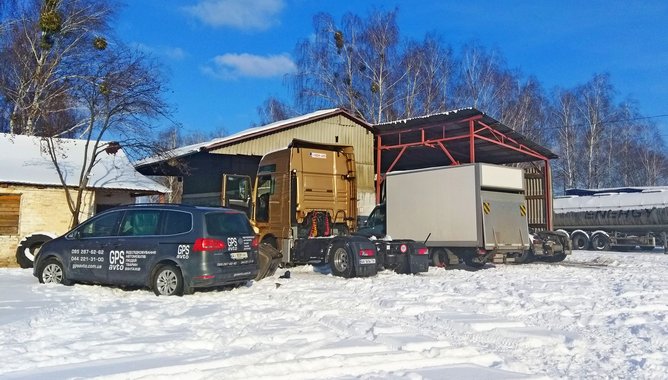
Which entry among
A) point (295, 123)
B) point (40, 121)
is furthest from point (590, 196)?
point (40, 121)

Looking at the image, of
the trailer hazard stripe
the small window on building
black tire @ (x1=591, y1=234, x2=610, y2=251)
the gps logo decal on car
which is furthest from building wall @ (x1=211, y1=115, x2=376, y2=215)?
the gps logo decal on car

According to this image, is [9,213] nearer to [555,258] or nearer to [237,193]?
[237,193]

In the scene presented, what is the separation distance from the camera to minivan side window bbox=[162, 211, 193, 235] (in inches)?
421

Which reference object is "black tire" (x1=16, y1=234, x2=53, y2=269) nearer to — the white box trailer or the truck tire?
the white box trailer

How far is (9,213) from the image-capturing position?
1814cm

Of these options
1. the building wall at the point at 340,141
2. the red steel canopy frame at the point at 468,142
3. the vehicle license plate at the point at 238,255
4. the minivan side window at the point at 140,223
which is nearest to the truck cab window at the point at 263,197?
the vehicle license plate at the point at 238,255

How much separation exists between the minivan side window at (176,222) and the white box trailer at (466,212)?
27.5 feet

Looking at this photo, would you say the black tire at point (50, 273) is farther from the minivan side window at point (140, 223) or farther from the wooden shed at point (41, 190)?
the wooden shed at point (41, 190)

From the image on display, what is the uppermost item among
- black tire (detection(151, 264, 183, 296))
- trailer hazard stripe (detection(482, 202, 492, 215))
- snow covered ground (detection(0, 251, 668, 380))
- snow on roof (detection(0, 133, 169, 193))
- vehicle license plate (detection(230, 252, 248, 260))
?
snow on roof (detection(0, 133, 169, 193))

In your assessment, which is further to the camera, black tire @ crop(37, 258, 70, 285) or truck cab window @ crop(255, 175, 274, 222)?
truck cab window @ crop(255, 175, 274, 222)

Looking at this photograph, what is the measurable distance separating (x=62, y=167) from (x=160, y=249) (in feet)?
38.7

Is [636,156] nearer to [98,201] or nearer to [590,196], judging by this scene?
[590,196]

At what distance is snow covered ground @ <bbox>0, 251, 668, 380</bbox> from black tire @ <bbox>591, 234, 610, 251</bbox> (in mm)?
18652

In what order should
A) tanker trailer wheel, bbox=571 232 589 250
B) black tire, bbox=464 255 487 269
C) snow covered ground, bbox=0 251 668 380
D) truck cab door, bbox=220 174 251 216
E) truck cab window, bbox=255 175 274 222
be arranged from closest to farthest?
snow covered ground, bbox=0 251 668 380, truck cab window, bbox=255 175 274 222, black tire, bbox=464 255 487 269, truck cab door, bbox=220 174 251 216, tanker trailer wheel, bbox=571 232 589 250
